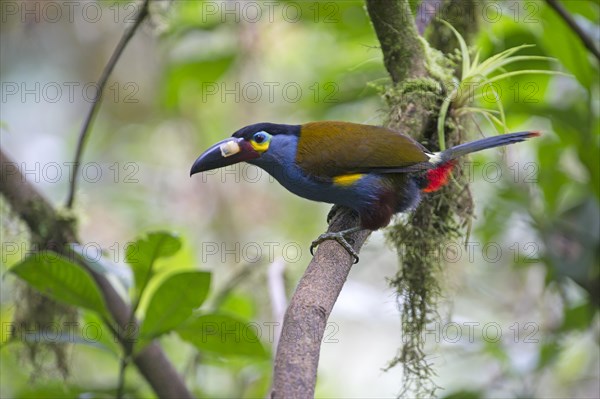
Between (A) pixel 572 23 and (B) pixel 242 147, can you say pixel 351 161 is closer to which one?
(B) pixel 242 147

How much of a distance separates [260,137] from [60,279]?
0.80 m

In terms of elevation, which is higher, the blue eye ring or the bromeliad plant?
the bromeliad plant

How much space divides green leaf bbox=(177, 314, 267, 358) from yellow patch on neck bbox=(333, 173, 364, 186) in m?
0.55

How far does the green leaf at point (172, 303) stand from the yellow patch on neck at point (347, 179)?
1.81 feet

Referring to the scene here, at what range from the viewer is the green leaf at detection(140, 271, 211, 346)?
2301mm

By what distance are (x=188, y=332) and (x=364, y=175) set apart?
790mm

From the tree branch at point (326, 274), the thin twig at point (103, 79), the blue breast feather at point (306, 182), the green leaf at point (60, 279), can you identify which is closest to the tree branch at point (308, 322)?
the tree branch at point (326, 274)

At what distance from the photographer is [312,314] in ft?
4.96

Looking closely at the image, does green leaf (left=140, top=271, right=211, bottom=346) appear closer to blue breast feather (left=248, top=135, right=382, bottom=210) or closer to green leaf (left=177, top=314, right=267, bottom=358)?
green leaf (left=177, top=314, right=267, bottom=358)

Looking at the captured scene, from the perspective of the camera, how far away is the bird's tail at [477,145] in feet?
7.70

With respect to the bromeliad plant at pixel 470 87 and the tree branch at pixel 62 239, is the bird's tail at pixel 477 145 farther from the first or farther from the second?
the tree branch at pixel 62 239

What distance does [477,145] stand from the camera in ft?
7.75

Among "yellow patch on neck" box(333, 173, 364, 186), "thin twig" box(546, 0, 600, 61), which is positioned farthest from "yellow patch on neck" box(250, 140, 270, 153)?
"thin twig" box(546, 0, 600, 61)

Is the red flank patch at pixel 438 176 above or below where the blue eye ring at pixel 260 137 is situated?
below
